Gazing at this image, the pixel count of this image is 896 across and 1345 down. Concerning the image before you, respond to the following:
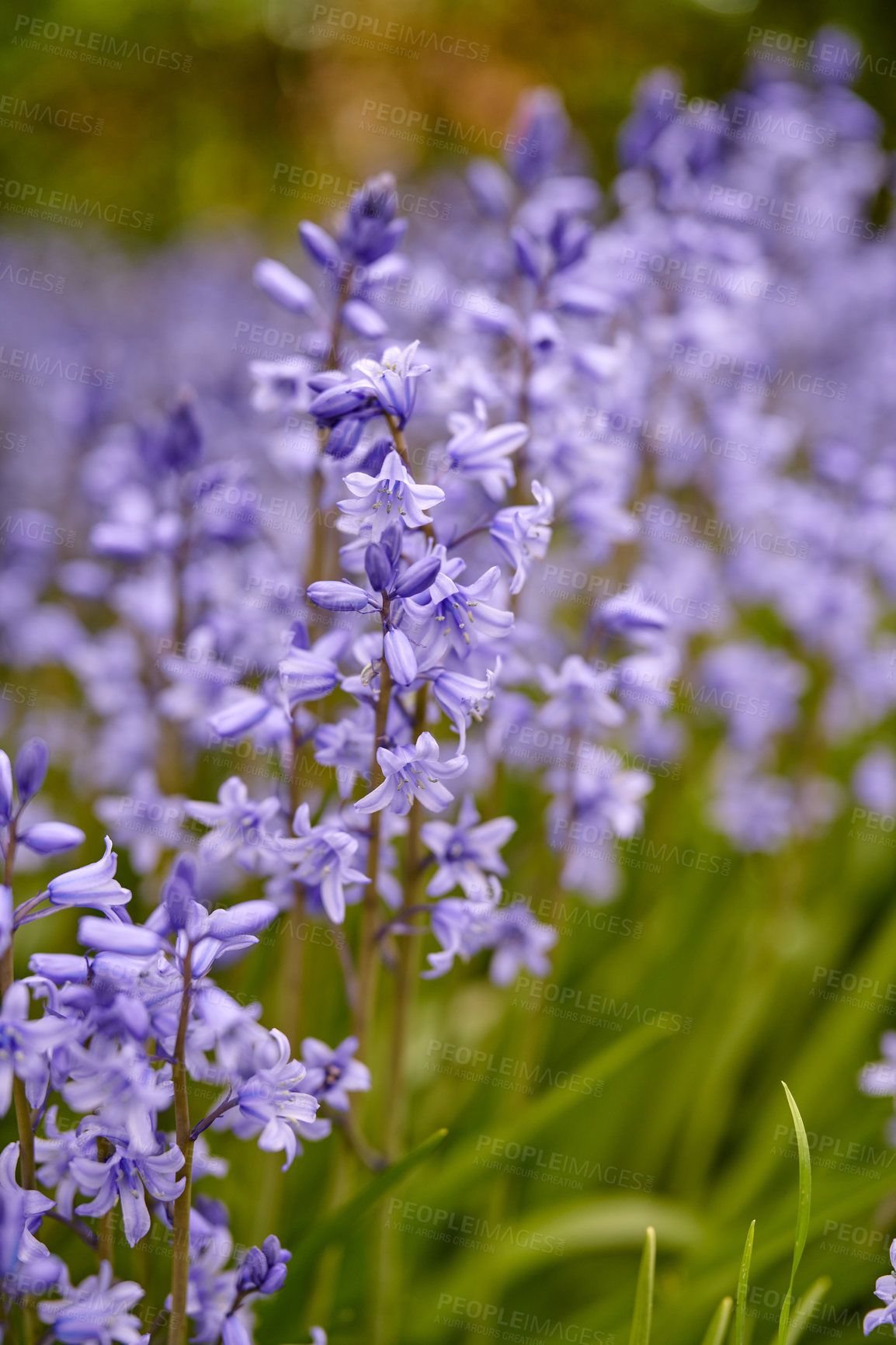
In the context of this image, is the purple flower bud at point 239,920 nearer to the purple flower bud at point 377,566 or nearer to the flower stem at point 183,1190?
the flower stem at point 183,1190

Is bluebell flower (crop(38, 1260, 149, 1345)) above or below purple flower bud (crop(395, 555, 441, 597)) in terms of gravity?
below

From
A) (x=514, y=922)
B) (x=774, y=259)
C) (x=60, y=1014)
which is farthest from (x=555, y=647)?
(x=774, y=259)

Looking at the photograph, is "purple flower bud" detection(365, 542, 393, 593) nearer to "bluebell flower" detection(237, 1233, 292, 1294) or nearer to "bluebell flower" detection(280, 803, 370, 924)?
"bluebell flower" detection(280, 803, 370, 924)

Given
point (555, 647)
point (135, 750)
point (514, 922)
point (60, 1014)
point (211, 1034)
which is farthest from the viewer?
point (135, 750)

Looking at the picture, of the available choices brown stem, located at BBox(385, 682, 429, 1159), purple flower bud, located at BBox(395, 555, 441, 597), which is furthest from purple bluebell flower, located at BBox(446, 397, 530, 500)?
brown stem, located at BBox(385, 682, 429, 1159)

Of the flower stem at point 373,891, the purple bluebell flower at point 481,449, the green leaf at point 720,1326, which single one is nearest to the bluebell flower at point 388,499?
the flower stem at point 373,891

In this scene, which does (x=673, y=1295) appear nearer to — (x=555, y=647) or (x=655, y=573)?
(x=555, y=647)

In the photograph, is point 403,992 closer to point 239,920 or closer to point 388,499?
point 239,920
